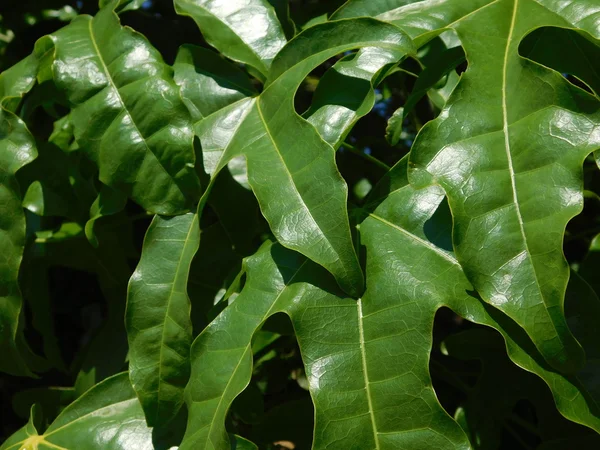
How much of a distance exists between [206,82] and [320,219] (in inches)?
13.4

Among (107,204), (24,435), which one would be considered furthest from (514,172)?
(24,435)

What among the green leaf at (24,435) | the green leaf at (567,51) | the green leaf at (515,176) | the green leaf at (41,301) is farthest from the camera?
the green leaf at (41,301)

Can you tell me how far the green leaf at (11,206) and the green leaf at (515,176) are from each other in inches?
20.0

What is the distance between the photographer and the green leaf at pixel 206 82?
93 cm

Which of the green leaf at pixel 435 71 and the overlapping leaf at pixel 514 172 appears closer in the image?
the overlapping leaf at pixel 514 172

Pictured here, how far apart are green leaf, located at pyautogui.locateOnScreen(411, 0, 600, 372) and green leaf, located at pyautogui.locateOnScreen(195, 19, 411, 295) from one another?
0.09m

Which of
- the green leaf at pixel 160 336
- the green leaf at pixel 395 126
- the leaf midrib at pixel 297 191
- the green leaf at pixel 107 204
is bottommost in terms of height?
the green leaf at pixel 160 336

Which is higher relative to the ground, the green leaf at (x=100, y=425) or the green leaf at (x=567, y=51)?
the green leaf at (x=567, y=51)

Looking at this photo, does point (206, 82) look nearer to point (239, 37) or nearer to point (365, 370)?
point (239, 37)

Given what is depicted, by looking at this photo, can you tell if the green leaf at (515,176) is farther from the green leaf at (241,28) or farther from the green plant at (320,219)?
the green leaf at (241,28)

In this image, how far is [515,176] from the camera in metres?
0.70

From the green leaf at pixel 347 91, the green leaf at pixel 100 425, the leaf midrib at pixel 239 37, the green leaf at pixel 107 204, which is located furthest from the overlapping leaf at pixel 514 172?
the green leaf at pixel 100 425

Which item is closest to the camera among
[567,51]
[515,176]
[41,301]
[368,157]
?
[515,176]

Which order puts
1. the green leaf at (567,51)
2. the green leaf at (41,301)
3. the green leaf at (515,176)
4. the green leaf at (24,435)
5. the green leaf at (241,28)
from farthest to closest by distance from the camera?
the green leaf at (41,301), the green leaf at (24,435), the green leaf at (241,28), the green leaf at (567,51), the green leaf at (515,176)
